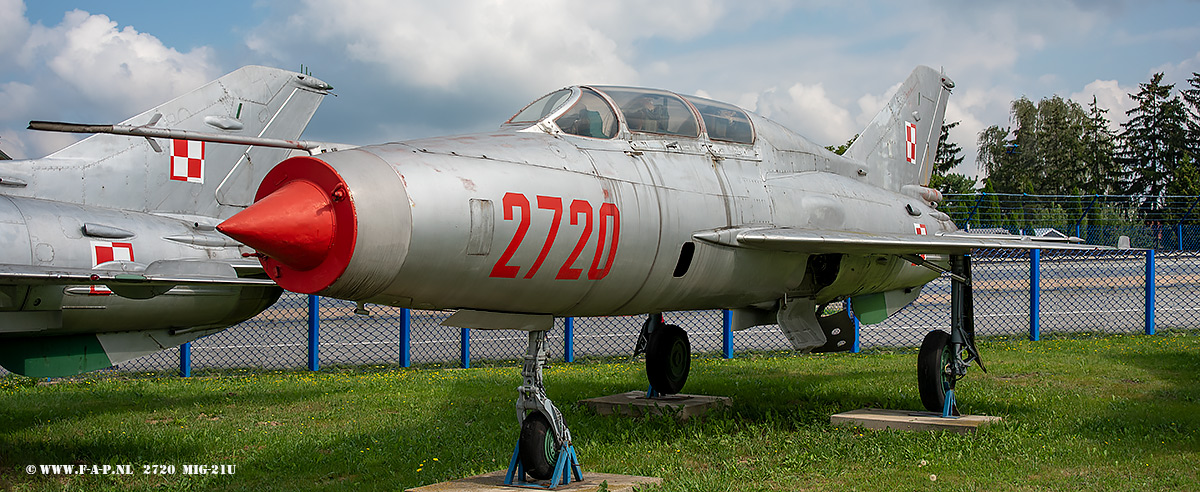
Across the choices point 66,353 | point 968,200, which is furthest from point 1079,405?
point 968,200

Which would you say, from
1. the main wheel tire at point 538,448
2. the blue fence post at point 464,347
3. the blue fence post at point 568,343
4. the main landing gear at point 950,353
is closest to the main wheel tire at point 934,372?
the main landing gear at point 950,353

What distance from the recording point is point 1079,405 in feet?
28.5

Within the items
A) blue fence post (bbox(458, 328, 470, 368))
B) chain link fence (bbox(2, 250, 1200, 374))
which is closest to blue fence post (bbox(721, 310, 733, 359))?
chain link fence (bbox(2, 250, 1200, 374))

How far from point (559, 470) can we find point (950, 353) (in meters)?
4.41

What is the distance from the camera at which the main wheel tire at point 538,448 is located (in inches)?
204

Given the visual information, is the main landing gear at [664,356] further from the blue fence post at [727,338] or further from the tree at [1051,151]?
the tree at [1051,151]

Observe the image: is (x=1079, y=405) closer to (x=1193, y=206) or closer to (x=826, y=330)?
(x=826, y=330)

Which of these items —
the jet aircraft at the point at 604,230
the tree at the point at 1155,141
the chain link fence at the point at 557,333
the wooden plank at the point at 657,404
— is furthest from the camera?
the tree at the point at 1155,141

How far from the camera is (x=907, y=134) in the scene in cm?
1027

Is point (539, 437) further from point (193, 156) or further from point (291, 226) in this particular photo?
point (193, 156)

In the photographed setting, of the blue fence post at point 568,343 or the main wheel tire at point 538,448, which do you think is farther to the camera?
the blue fence post at point 568,343

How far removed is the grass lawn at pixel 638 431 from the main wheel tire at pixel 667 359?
2.12ft

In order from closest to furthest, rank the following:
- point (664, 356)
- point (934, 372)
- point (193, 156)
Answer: point (934, 372) → point (664, 356) → point (193, 156)

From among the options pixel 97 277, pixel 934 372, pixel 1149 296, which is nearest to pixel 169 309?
pixel 97 277
